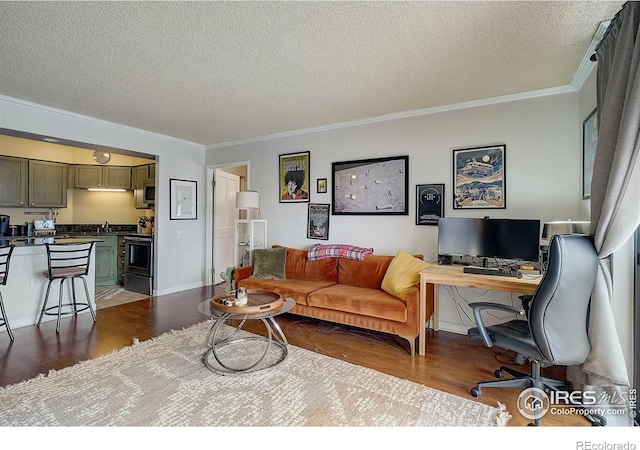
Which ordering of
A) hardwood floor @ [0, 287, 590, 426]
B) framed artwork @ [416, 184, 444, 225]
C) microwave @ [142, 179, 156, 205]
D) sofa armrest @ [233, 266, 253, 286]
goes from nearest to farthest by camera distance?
hardwood floor @ [0, 287, 590, 426] → framed artwork @ [416, 184, 444, 225] → sofa armrest @ [233, 266, 253, 286] → microwave @ [142, 179, 156, 205]

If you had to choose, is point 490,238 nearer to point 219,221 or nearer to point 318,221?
point 318,221

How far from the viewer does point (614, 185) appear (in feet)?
5.44

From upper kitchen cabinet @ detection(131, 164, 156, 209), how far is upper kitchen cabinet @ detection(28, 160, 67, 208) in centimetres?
119

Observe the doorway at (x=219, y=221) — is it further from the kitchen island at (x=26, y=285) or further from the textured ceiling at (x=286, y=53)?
the kitchen island at (x=26, y=285)

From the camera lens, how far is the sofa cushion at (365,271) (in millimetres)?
3584

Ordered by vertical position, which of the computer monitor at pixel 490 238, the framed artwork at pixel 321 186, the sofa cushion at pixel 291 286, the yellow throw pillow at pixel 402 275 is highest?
the framed artwork at pixel 321 186

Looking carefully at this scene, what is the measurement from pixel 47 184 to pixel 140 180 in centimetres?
155

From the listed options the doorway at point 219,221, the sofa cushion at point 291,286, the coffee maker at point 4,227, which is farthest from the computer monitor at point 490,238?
the coffee maker at point 4,227

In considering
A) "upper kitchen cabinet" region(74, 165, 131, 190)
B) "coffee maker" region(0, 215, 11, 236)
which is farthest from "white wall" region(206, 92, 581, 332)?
"coffee maker" region(0, 215, 11, 236)

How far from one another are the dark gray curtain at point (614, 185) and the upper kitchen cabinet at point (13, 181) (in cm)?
764

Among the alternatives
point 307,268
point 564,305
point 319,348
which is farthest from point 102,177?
point 564,305

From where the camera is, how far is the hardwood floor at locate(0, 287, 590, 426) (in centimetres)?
232

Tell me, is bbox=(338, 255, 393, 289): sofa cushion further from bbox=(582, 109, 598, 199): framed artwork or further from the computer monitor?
bbox=(582, 109, 598, 199): framed artwork

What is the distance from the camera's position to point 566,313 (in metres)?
1.73
